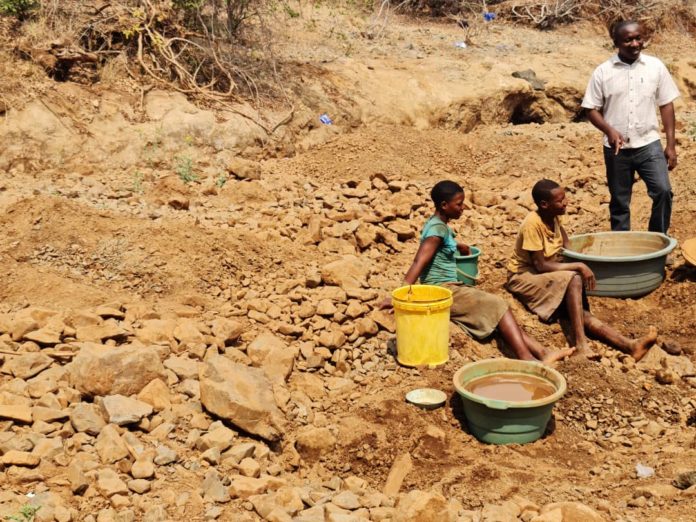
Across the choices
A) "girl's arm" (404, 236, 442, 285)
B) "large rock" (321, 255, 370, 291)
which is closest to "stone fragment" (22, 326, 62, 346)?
"large rock" (321, 255, 370, 291)

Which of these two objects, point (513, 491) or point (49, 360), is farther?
point (49, 360)

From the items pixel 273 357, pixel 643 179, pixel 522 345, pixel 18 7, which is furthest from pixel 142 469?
pixel 18 7

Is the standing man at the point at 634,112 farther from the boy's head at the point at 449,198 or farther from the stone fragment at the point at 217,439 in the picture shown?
the stone fragment at the point at 217,439

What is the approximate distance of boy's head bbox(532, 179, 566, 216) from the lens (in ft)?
14.8

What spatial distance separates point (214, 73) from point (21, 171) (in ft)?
8.08

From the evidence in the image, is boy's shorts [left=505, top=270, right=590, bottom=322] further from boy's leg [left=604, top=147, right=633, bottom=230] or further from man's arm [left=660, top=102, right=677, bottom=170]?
man's arm [left=660, top=102, right=677, bottom=170]

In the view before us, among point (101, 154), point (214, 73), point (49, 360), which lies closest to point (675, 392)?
point (49, 360)

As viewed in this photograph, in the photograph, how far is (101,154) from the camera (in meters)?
6.93

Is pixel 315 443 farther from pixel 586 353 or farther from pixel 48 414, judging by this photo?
pixel 586 353

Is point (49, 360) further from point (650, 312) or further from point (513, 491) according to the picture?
point (650, 312)

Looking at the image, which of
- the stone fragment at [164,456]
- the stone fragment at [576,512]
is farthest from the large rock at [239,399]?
the stone fragment at [576,512]

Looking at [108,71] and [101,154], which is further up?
[108,71]

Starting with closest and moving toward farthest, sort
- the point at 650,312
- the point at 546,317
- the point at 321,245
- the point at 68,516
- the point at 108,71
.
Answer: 1. the point at 68,516
2. the point at 546,317
3. the point at 650,312
4. the point at 321,245
5. the point at 108,71

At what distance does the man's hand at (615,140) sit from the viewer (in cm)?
513
